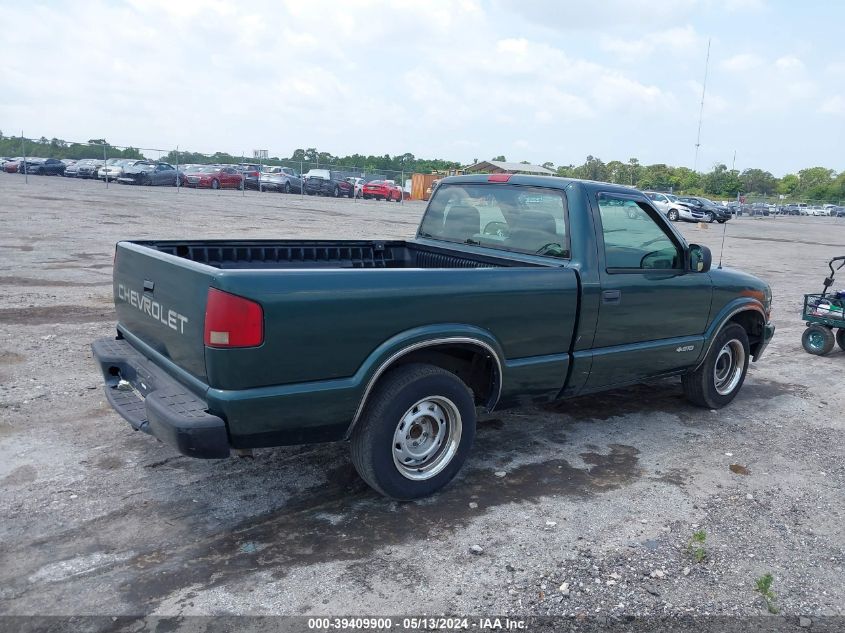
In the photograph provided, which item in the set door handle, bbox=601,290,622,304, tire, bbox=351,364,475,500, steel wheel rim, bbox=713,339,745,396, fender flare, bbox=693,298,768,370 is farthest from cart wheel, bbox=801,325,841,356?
tire, bbox=351,364,475,500

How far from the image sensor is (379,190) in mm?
42094

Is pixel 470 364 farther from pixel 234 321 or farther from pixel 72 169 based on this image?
pixel 72 169

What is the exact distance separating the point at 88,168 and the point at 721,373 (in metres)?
39.1

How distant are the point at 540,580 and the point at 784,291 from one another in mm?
12182

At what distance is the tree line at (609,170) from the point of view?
39062 millimetres

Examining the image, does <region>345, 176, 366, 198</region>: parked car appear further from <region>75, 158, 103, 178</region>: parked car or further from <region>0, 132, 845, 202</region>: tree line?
<region>75, 158, 103, 178</region>: parked car

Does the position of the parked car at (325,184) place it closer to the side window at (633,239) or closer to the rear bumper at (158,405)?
the side window at (633,239)

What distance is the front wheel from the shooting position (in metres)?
8.23

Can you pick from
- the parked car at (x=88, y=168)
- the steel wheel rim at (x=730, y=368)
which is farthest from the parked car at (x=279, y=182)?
the steel wheel rim at (x=730, y=368)

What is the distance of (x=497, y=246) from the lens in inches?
203

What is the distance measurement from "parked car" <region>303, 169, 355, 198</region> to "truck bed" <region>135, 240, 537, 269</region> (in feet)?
116

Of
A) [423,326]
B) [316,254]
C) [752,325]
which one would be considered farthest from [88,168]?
[423,326]

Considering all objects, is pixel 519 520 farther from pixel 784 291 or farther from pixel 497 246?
pixel 784 291

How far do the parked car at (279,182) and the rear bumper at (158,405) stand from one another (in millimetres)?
35875
